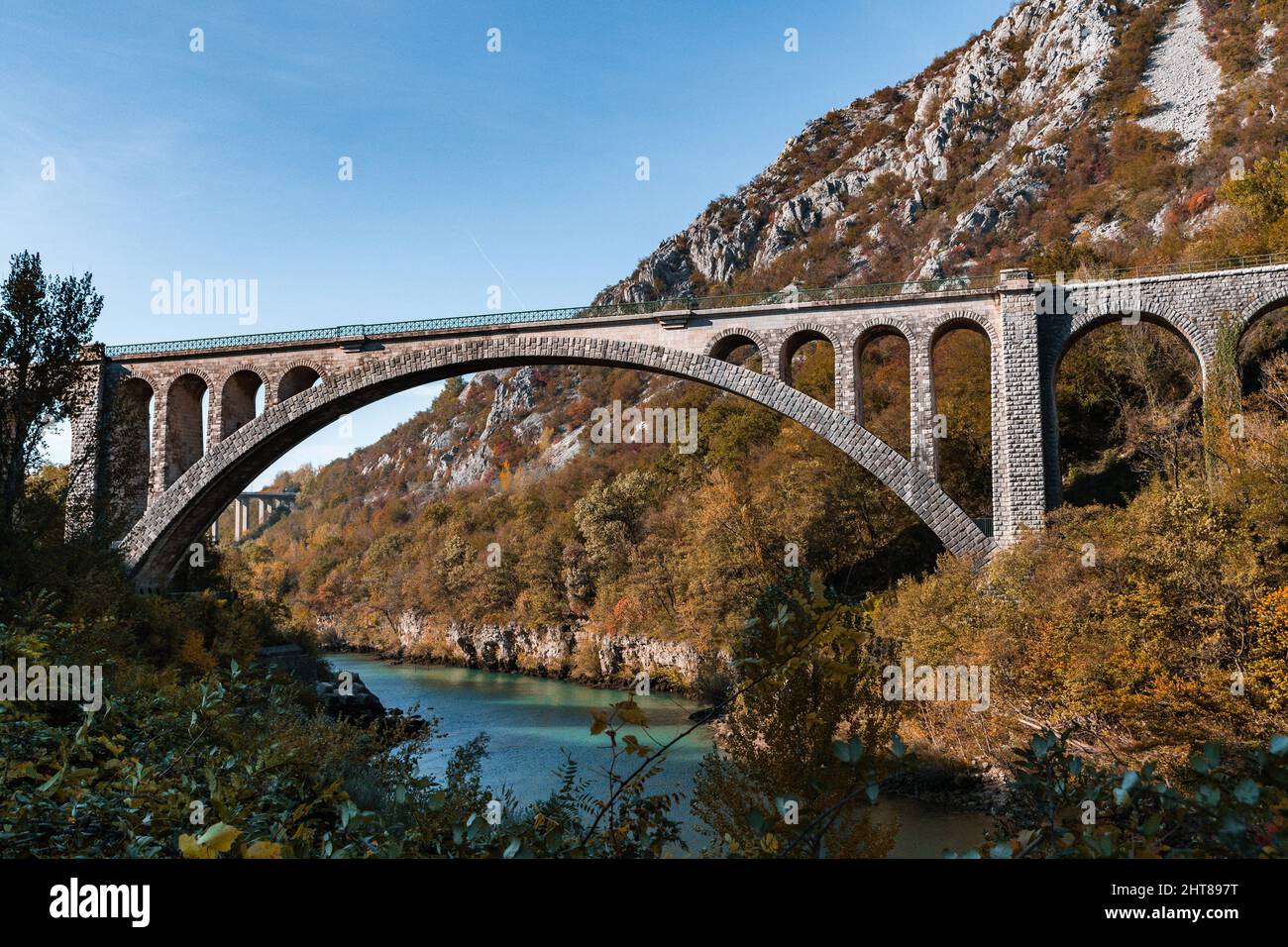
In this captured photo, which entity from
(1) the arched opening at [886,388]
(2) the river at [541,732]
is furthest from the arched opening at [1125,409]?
(2) the river at [541,732]

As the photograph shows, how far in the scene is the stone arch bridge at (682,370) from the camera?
60.5ft

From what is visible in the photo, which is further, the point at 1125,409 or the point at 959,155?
the point at 959,155

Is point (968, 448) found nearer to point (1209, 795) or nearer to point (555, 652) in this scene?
point (555, 652)

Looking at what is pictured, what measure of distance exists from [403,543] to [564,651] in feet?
68.4

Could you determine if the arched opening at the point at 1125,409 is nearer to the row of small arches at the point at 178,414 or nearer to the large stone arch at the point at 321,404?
the large stone arch at the point at 321,404

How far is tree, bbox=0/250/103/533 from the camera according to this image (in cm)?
1722

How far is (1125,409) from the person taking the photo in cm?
2445

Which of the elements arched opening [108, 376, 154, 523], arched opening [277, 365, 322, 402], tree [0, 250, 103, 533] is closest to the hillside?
arched opening [108, 376, 154, 523]

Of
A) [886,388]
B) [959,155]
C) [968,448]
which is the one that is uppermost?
[959,155]

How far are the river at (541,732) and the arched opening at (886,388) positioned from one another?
942 centimetres

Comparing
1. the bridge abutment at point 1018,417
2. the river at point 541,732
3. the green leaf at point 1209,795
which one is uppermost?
the bridge abutment at point 1018,417

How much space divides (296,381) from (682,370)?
A: 12036mm

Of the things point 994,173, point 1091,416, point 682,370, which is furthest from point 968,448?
point 994,173
